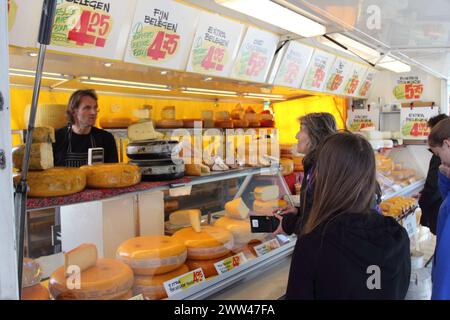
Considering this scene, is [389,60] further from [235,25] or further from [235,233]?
[235,233]

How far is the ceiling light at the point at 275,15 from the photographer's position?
2045 millimetres

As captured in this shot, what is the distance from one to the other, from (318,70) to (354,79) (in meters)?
1.13

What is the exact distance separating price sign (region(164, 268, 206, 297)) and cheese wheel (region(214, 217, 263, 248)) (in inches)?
17.1

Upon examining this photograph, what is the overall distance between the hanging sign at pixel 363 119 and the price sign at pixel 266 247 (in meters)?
3.98

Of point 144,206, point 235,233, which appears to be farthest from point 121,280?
point 235,233

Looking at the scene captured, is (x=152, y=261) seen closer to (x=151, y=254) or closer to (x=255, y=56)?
(x=151, y=254)

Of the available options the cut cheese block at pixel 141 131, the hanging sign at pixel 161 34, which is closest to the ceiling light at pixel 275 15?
the hanging sign at pixel 161 34

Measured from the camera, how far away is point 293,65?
→ 396cm

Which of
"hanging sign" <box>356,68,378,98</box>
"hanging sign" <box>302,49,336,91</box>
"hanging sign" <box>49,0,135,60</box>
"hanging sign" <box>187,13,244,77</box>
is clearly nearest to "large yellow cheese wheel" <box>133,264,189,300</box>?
"hanging sign" <box>49,0,135,60</box>

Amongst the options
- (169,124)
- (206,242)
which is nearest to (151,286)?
(206,242)

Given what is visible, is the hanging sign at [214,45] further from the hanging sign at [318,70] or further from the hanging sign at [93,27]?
the hanging sign at [318,70]

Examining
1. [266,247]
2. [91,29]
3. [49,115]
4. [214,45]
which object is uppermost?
[214,45]

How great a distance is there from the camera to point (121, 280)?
1530 mm
